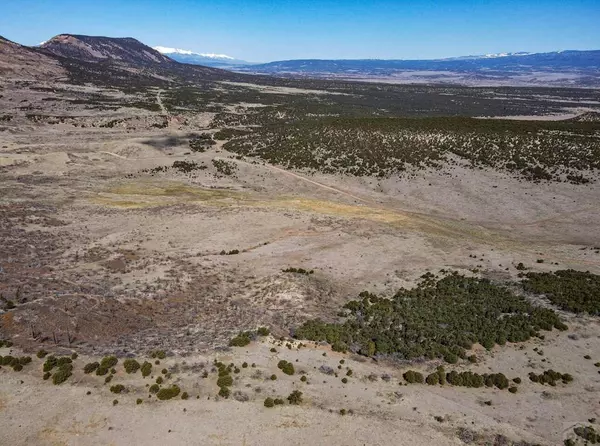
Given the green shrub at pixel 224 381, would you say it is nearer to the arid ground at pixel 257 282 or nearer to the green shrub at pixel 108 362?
the arid ground at pixel 257 282

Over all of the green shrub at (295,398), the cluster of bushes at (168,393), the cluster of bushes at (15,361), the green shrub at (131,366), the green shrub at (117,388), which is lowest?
the green shrub at (295,398)

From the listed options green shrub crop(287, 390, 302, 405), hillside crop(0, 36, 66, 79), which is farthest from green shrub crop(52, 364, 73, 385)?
hillside crop(0, 36, 66, 79)

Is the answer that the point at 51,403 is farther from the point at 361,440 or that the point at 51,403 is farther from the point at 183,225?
the point at 183,225

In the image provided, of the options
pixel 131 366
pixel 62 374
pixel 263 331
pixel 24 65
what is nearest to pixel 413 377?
pixel 263 331

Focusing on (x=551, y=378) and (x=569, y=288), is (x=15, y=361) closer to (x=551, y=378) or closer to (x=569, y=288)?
(x=551, y=378)

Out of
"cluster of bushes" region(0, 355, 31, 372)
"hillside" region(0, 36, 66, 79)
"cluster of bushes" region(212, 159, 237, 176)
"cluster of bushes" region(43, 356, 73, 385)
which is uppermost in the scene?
"hillside" region(0, 36, 66, 79)

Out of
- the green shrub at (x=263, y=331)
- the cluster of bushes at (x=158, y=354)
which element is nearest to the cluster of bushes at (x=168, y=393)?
the cluster of bushes at (x=158, y=354)

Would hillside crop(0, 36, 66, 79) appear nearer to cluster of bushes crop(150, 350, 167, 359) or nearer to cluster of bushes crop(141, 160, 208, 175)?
cluster of bushes crop(141, 160, 208, 175)
